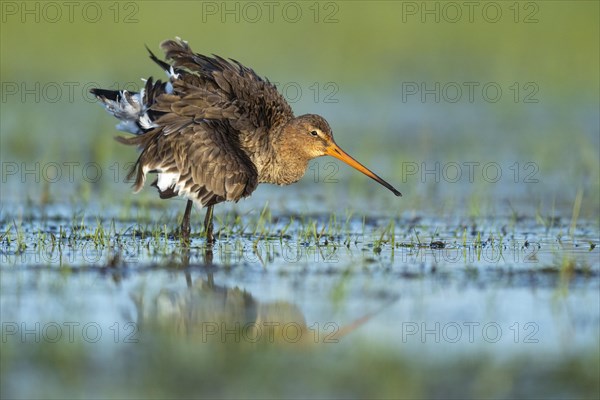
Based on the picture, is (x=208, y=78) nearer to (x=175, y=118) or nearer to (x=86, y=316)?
(x=175, y=118)

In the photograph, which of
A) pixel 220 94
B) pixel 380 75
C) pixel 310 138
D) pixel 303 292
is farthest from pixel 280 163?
pixel 380 75

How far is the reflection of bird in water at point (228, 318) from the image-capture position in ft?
20.9

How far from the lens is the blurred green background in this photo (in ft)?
44.2

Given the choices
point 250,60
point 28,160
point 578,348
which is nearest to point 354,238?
point 578,348

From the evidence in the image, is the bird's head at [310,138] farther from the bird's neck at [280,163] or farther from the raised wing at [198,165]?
the raised wing at [198,165]

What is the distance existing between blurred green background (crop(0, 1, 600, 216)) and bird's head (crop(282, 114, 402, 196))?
63.1 inches

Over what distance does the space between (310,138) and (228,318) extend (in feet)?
11.6

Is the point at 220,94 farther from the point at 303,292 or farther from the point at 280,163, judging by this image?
the point at 303,292

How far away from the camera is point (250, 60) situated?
19.2m

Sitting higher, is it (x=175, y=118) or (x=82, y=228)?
(x=175, y=118)

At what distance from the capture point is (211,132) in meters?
9.28

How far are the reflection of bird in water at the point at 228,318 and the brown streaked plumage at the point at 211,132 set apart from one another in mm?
1903

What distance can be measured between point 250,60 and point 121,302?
→ 41.1ft

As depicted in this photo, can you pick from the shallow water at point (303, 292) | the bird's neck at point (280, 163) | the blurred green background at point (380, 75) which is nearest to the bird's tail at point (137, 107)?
the shallow water at point (303, 292)
